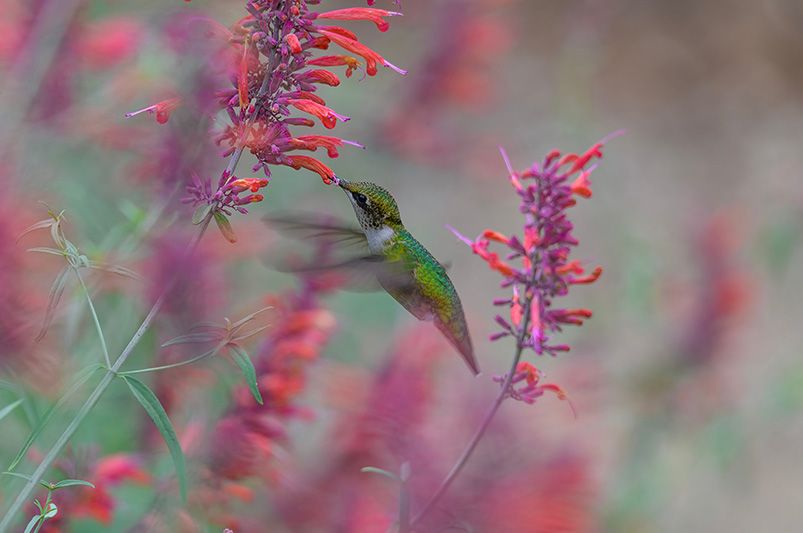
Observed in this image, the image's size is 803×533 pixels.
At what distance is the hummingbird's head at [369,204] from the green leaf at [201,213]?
0.49m

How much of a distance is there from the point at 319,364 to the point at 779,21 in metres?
7.20

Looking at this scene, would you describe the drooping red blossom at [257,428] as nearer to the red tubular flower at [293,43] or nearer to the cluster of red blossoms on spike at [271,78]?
the cluster of red blossoms on spike at [271,78]

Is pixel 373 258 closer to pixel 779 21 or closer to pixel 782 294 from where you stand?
pixel 782 294

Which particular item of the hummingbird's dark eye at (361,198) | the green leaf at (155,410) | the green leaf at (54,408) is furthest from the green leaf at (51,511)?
the hummingbird's dark eye at (361,198)

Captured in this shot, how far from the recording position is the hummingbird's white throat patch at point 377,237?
2084 mm

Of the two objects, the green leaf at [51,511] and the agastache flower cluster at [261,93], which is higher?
the agastache flower cluster at [261,93]

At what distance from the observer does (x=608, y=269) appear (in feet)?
24.5

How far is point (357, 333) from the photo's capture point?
174 inches

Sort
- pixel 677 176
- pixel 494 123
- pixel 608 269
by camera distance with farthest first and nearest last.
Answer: pixel 677 176, pixel 608 269, pixel 494 123

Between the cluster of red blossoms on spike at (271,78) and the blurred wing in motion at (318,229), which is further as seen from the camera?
the blurred wing in motion at (318,229)

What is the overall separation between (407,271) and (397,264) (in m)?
0.09

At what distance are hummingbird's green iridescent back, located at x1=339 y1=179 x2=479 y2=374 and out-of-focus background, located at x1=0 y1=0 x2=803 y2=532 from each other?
0.19 metres

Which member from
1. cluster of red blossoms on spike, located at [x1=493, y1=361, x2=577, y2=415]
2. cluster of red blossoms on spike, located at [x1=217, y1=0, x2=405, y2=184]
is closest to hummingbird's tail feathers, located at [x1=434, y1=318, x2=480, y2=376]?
cluster of red blossoms on spike, located at [x1=493, y1=361, x2=577, y2=415]

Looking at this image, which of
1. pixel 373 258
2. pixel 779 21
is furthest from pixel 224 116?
pixel 779 21
